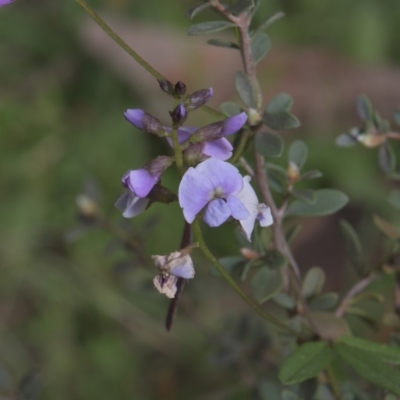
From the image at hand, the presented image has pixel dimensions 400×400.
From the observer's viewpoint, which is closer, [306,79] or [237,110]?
[237,110]

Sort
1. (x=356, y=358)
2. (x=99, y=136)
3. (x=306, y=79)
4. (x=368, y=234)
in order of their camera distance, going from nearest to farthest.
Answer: (x=356, y=358) < (x=368, y=234) < (x=99, y=136) < (x=306, y=79)

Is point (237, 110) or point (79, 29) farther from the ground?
point (237, 110)

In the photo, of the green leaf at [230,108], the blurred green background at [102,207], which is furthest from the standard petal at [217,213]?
the blurred green background at [102,207]

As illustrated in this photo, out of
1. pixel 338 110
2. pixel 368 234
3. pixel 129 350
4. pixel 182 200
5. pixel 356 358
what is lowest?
pixel 129 350

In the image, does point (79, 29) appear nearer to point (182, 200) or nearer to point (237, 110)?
point (237, 110)

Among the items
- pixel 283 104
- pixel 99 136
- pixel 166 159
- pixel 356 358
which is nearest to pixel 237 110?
pixel 283 104

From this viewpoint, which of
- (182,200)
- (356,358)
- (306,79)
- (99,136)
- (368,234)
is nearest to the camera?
(182,200)
